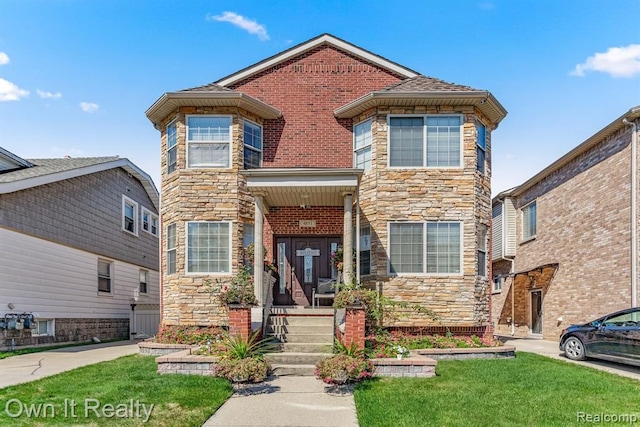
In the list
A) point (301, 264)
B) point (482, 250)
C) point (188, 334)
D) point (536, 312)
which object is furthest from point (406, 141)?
point (536, 312)

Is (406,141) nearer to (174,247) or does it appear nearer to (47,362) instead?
(174,247)

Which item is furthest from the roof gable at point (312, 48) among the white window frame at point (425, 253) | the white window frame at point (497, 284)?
the white window frame at point (497, 284)

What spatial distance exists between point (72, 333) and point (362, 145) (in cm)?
1122

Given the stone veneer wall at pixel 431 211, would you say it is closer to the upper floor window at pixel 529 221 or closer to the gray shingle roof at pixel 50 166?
the upper floor window at pixel 529 221

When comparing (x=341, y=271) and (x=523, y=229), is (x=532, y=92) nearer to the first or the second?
(x=341, y=271)

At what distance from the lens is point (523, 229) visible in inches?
789

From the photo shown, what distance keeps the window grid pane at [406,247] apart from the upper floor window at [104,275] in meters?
11.4

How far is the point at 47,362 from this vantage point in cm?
1080

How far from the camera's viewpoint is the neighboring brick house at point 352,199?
11945mm

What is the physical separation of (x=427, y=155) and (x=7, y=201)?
11233mm

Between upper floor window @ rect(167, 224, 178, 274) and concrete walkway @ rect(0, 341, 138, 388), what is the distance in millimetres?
2521

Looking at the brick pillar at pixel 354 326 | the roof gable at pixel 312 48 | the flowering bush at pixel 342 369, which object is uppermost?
the roof gable at pixel 312 48

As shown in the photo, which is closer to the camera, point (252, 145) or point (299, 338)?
point (299, 338)

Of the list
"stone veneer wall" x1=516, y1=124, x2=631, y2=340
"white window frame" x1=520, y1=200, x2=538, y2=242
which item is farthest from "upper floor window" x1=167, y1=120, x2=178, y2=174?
"white window frame" x1=520, y1=200, x2=538, y2=242
